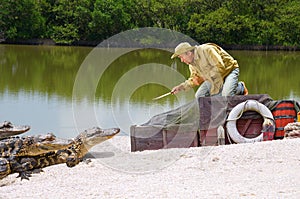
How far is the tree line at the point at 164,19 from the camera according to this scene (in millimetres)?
45312

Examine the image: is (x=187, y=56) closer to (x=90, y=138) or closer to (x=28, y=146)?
(x=90, y=138)

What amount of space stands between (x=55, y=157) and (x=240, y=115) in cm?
239

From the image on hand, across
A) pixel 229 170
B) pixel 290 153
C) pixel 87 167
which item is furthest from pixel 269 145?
pixel 87 167

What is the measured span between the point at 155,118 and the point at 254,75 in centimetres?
1624

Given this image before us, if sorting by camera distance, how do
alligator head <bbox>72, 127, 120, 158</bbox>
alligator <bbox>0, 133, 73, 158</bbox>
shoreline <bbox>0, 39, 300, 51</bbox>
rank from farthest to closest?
1. shoreline <bbox>0, 39, 300, 51</bbox>
2. alligator head <bbox>72, 127, 120, 158</bbox>
3. alligator <bbox>0, 133, 73, 158</bbox>

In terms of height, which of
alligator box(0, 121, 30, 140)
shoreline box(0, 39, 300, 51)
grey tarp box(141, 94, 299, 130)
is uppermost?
grey tarp box(141, 94, 299, 130)

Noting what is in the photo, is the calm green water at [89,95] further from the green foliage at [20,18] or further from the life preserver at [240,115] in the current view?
the green foliage at [20,18]

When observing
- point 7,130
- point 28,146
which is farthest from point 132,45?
point 28,146

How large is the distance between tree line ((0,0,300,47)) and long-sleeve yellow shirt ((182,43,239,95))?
3834cm

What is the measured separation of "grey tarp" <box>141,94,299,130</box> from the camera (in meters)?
6.83

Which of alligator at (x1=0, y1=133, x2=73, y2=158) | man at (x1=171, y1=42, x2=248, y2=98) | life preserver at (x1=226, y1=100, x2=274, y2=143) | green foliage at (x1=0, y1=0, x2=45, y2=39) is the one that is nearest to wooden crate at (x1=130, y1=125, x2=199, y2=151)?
life preserver at (x1=226, y1=100, x2=274, y2=143)

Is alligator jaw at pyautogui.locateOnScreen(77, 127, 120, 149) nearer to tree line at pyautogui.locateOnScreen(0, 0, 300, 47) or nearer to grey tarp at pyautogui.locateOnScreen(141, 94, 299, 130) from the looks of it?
grey tarp at pyautogui.locateOnScreen(141, 94, 299, 130)

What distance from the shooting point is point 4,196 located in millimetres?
4938

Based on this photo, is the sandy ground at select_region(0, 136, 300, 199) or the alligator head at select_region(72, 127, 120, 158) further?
the alligator head at select_region(72, 127, 120, 158)
